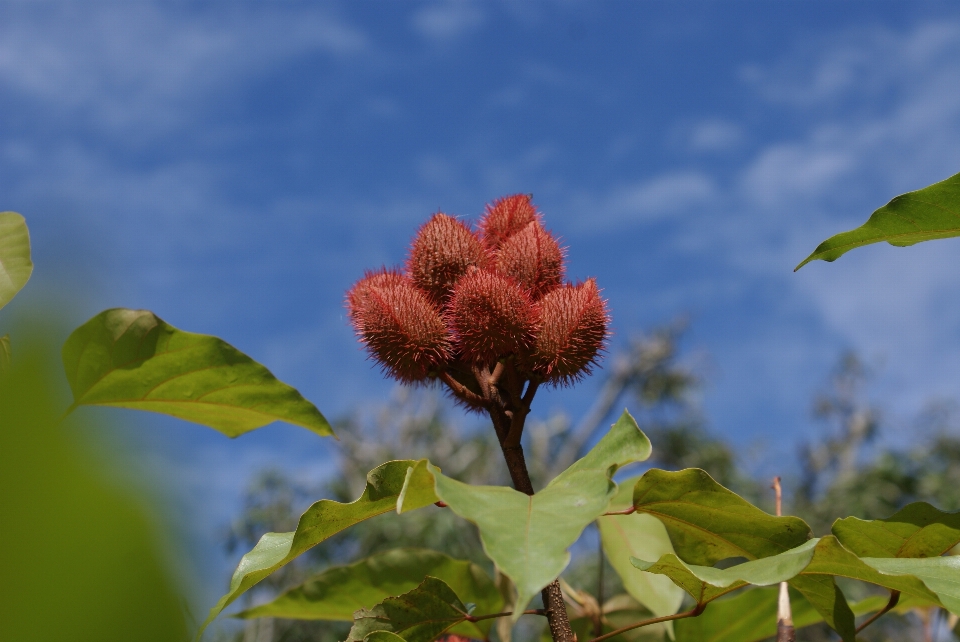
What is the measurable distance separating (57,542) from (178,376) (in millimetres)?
1393

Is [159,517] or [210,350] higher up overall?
[210,350]

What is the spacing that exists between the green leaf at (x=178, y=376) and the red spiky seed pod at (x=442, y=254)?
13.7 inches

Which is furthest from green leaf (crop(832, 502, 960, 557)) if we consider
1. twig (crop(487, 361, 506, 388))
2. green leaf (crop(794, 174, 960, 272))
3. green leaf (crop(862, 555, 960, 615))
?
twig (crop(487, 361, 506, 388))

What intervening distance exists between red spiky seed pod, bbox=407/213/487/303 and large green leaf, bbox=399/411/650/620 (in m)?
0.59

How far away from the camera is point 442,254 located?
1605mm

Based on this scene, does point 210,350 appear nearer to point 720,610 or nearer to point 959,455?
point 720,610

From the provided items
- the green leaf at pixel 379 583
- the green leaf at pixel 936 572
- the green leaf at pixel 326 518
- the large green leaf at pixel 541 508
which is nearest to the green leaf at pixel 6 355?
the large green leaf at pixel 541 508

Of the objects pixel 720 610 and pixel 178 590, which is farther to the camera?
pixel 720 610

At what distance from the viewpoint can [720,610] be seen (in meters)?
1.85

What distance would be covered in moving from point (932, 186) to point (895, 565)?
643mm

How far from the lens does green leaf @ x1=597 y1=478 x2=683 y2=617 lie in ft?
6.07

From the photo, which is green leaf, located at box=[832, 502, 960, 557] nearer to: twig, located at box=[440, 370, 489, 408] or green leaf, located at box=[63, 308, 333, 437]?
twig, located at box=[440, 370, 489, 408]

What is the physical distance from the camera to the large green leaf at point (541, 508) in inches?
32.4

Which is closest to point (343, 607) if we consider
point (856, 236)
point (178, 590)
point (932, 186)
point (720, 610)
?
point (720, 610)
